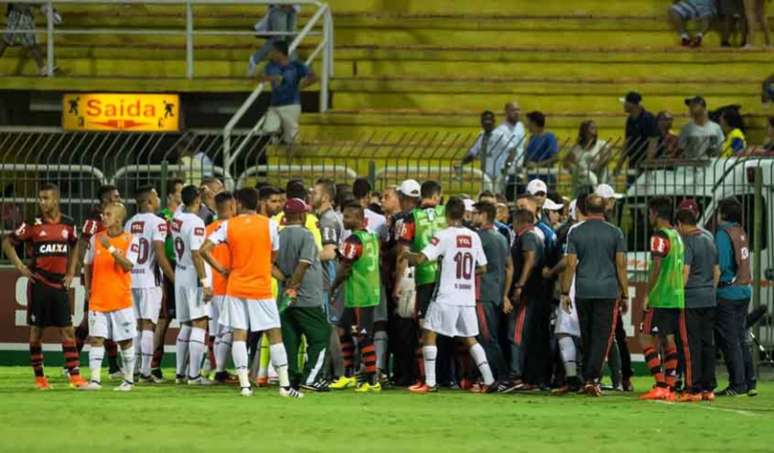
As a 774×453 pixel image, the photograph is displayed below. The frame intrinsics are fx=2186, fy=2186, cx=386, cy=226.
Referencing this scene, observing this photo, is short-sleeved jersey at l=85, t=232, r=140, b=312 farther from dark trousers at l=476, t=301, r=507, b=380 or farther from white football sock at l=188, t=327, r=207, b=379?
dark trousers at l=476, t=301, r=507, b=380

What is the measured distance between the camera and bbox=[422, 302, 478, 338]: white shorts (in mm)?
21453

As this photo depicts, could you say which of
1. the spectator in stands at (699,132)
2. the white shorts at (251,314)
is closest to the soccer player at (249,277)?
the white shorts at (251,314)

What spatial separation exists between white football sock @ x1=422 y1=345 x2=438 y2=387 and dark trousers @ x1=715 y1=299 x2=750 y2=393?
2.90 metres

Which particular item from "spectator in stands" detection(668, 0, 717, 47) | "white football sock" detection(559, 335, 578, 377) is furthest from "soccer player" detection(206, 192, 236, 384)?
"spectator in stands" detection(668, 0, 717, 47)

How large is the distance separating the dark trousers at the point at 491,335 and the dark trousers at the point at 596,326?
1.18 metres

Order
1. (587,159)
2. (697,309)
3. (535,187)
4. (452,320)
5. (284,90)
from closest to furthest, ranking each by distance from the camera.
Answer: (697,309)
(452,320)
(535,187)
(587,159)
(284,90)

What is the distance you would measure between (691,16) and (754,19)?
0.95 meters

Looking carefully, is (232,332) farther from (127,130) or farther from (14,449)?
(127,130)

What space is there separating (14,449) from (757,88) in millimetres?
18732

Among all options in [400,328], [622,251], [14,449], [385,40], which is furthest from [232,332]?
[385,40]

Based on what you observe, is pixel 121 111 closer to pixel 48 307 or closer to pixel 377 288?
pixel 48 307

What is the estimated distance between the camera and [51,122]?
33844 millimetres

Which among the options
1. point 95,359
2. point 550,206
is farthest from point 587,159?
point 95,359

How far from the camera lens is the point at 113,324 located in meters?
20.8
